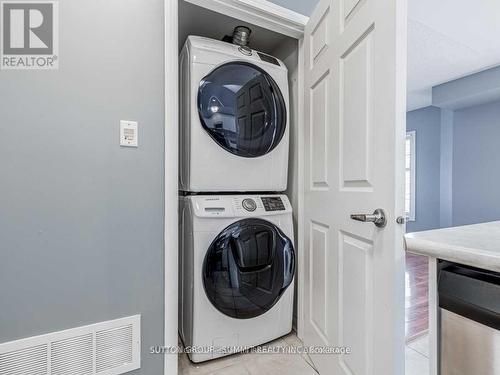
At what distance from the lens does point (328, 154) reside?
3.87 feet

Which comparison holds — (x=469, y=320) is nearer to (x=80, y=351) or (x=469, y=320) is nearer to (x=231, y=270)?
(x=231, y=270)

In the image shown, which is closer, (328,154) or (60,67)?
(60,67)

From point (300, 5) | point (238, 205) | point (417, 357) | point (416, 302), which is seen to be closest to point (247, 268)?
point (238, 205)

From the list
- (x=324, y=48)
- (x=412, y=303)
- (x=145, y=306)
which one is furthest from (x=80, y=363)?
(x=412, y=303)

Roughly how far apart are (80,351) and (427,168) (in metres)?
5.01

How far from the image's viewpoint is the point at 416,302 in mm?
2133

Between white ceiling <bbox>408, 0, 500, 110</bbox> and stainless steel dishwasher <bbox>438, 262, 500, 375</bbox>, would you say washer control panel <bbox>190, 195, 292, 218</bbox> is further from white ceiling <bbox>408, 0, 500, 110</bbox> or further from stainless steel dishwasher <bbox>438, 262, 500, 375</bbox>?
white ceiling <bbox>408, 0, 500, 110</bbox>

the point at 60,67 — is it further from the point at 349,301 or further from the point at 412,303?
the point at 412,303

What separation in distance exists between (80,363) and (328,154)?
1332mm

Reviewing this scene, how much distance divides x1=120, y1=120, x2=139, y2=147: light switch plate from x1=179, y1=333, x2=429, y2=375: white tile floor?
1.17m

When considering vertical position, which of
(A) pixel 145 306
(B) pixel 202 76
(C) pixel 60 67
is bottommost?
(A) pixel 145 306

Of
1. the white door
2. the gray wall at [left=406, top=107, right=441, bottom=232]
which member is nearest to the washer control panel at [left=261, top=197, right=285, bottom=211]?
the white door

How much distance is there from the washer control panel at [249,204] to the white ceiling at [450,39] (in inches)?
77.5

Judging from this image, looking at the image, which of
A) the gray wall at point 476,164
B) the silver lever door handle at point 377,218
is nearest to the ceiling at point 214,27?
the silver lever door handle at point 377,218
